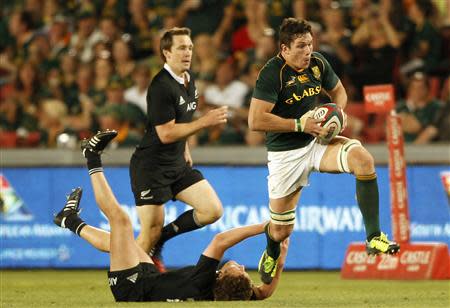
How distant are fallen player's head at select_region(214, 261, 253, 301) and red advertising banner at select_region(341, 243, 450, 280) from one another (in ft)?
12.0

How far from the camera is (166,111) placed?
10.7 metres

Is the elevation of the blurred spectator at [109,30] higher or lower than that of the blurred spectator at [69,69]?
higher

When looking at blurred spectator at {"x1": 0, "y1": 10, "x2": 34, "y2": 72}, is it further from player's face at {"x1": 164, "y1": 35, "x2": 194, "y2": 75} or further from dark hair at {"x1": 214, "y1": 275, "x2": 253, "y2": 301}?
dark hair at {"x1": 214, "y1": 275, "x2": 253, "y2": 301}

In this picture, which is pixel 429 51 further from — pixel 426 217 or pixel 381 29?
pixel 426 217

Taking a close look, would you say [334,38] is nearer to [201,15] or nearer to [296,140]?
[201,15]

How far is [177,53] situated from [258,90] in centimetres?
148

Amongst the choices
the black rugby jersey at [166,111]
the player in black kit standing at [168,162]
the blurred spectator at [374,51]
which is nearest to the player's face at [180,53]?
the player in black kit standing at [168,162]

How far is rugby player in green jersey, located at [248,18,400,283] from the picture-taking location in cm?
941

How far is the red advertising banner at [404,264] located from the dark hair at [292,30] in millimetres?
3695

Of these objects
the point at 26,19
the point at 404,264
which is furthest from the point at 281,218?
the point at 26,19

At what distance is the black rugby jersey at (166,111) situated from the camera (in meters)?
10.8

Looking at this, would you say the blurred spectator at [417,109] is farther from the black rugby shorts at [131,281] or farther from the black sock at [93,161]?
the black rugby shorts at [131,281]

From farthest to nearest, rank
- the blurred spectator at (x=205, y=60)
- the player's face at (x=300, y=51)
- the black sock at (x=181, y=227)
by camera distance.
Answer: the blurred spectator at (x=205, y=60), the black sock at (x=181, y=227), the player's face at (x=300, y=51)

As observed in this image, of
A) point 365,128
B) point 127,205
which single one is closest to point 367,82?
point 365,128
